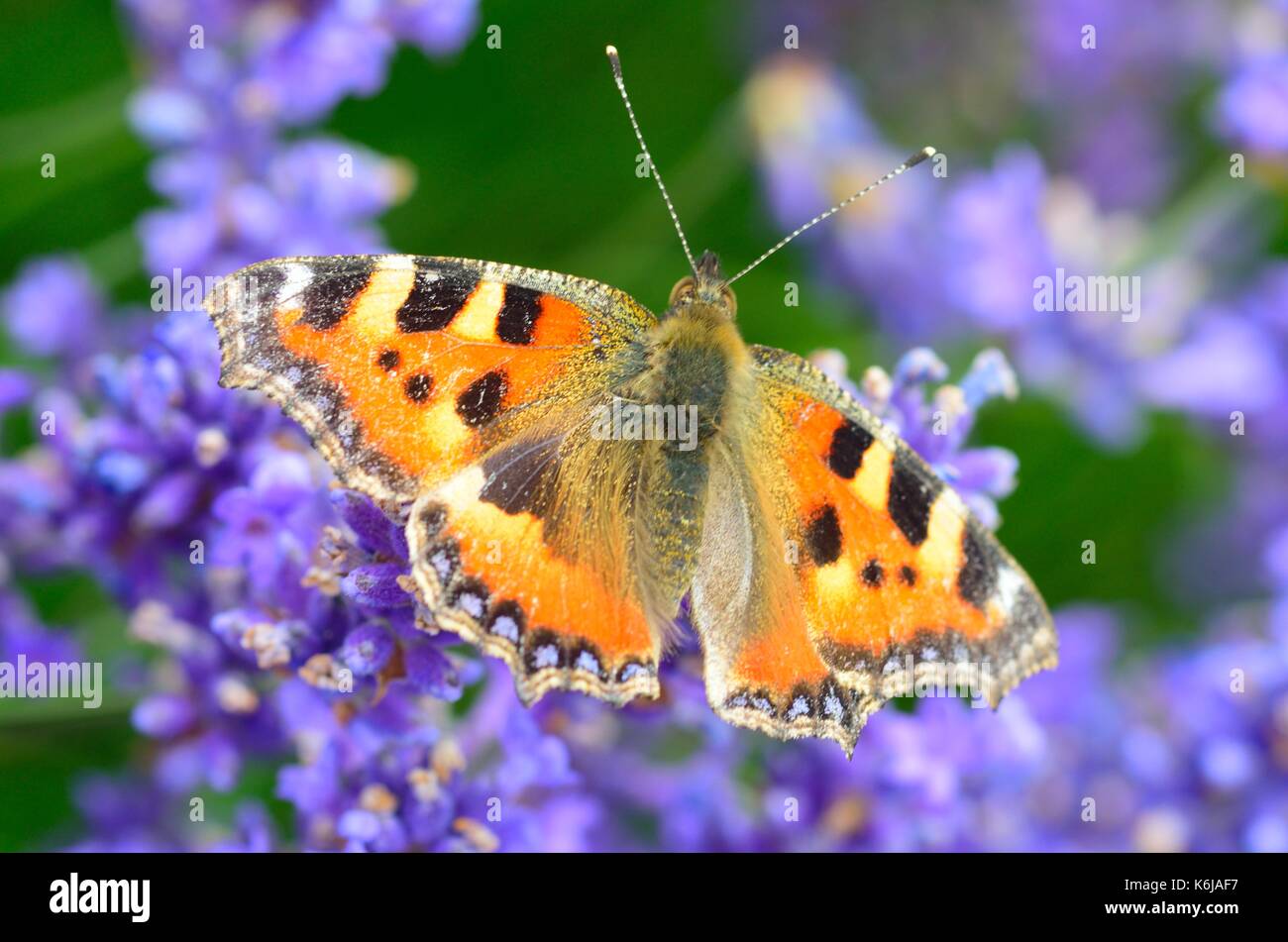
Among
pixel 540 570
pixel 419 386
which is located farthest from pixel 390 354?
pixel 540 570

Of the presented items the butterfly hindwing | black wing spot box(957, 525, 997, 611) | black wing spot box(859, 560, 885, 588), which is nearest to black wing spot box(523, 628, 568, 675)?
the butterfly hindwing

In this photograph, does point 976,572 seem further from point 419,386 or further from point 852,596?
point 419,386

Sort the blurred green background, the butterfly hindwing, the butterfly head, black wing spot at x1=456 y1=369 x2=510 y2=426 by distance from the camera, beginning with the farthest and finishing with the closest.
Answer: the blurred green background, the butterfly head, black wing spot at x1=456 y1=369 x2=510 y2=426, the butterfly hindwing

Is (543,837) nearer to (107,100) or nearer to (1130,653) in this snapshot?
(1130,653)

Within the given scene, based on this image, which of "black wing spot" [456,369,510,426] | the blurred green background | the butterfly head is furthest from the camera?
the blurred green background

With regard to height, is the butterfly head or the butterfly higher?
the butterfly head

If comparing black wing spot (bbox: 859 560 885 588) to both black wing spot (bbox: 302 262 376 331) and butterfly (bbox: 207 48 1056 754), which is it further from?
black wing spot (bbox: 302 262 376 331)
